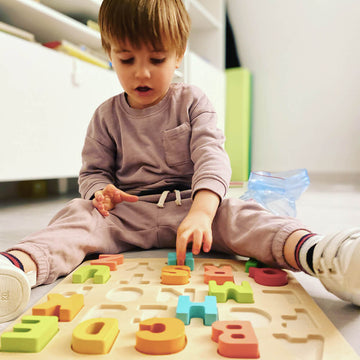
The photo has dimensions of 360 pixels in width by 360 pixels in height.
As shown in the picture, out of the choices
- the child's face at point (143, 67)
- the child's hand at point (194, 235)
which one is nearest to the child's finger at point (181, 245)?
the child's hand at point (194, 235)

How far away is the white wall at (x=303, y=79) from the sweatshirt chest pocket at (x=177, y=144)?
2020 mm

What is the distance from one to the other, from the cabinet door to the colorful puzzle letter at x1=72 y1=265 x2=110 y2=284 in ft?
2.80

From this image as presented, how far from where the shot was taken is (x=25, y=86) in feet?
4.32

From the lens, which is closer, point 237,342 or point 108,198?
point 237,342

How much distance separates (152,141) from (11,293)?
47cm

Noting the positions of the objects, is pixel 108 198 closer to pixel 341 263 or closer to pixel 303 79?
pixel 341 263

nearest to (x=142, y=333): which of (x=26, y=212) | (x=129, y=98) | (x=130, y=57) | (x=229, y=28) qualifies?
(x=130, y=57)

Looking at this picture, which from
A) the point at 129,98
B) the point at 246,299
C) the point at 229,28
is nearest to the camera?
the point at 246,299

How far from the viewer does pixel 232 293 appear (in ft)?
1.59

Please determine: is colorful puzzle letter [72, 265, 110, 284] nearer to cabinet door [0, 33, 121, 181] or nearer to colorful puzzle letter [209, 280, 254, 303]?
colorful puzzle letter [209, 280, 254, 303]

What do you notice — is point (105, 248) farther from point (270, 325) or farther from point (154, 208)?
point (270, 325)

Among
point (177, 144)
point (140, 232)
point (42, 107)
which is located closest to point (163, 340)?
point (140, 232)

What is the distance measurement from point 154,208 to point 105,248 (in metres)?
0.13

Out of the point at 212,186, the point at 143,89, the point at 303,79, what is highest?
the point at 303,79
